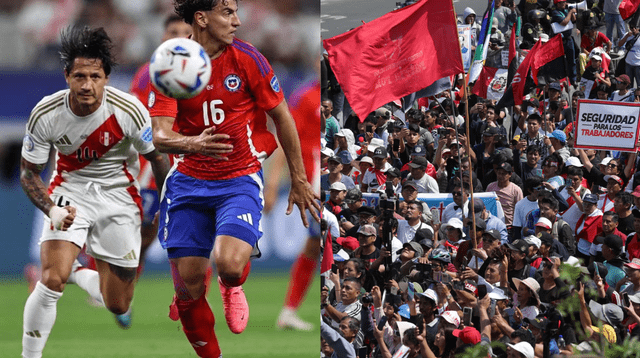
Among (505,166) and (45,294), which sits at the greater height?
(45,294)

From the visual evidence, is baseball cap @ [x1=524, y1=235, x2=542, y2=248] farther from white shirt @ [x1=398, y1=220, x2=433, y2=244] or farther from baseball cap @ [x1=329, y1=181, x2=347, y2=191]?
baseball cap @ [x1=329, y1=181, x2=347, y2=191]

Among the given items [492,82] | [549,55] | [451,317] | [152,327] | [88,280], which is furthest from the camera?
[492,82]

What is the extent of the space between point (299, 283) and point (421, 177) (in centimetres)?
433

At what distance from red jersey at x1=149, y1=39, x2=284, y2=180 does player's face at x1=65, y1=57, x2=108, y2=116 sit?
0.48 m

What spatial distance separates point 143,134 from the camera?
21.5 ft

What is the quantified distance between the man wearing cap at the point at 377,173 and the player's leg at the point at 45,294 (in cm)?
→ 558

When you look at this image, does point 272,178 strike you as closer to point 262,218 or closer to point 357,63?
point 262,218

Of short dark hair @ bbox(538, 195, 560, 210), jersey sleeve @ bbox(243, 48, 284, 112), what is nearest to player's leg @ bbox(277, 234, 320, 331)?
jersey sleeve @ bbox(243, 48, 284, 112)

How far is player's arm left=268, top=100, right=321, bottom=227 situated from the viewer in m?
6.48

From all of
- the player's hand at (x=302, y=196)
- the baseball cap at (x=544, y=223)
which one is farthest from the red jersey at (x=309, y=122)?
the baseball cap at (x=544, y=223)

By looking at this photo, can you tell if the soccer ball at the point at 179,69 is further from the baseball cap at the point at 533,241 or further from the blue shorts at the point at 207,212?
the baseball cap at the point at 533,241

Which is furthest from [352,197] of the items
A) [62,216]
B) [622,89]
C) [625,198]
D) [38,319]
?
[622,89]

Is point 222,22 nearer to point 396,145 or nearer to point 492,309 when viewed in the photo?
point 492,309

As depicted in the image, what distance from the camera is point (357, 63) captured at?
1012 cm
